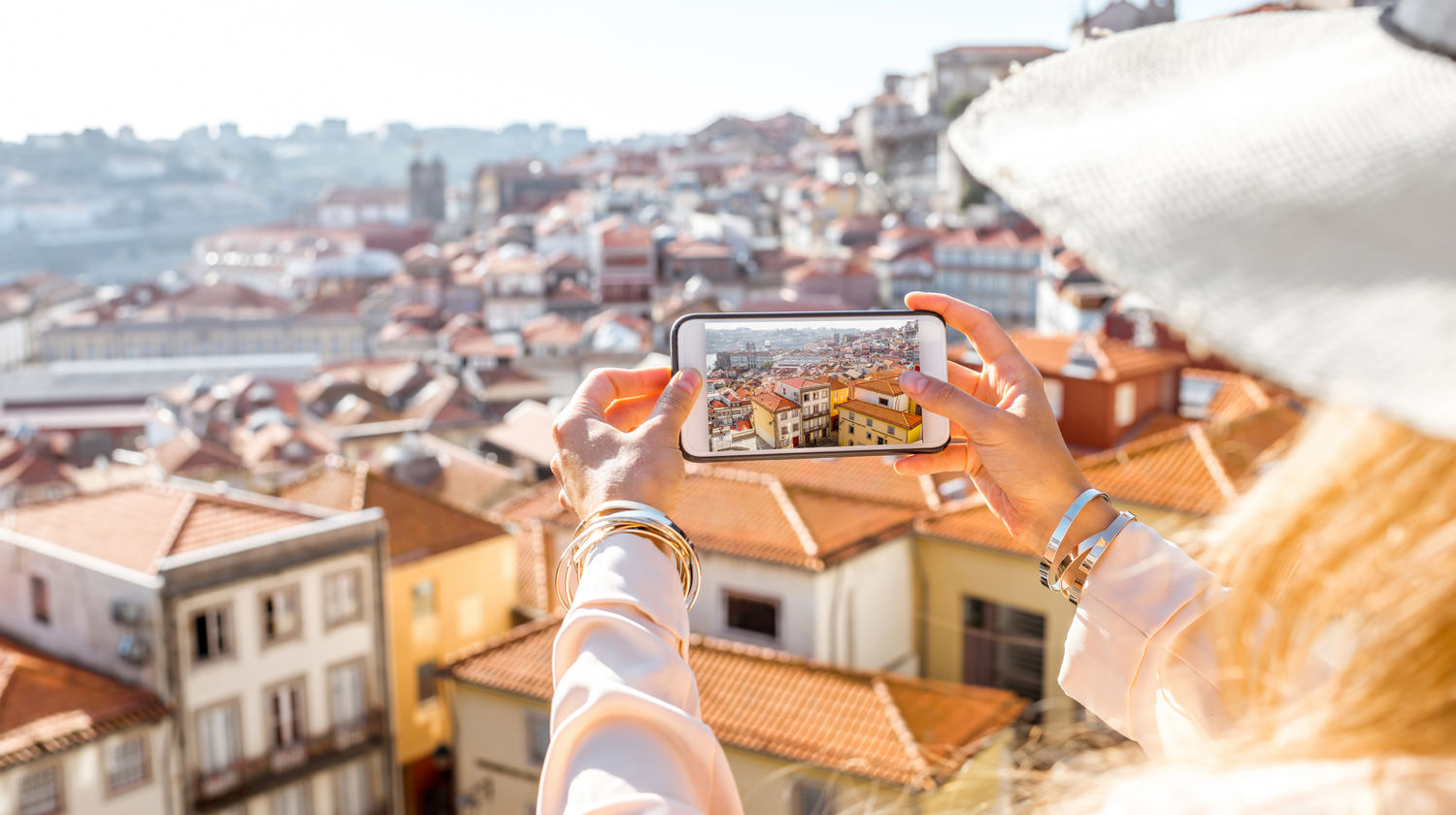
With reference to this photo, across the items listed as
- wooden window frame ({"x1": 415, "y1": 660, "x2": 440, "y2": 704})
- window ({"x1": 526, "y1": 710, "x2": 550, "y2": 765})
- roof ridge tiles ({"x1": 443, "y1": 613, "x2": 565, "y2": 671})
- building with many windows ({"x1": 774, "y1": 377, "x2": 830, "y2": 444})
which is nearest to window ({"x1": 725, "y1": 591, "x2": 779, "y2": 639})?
roof ridge tiles ({"x1": 443, "y1": 613, "x2": 565, "y2": 671})

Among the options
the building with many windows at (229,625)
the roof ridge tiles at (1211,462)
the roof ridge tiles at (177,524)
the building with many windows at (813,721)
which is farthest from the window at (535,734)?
the roof ridge tiles at (1211,462)

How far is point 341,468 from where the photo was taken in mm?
16438

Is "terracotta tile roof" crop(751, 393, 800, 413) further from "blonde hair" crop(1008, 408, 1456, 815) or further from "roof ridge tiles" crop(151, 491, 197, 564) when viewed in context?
"roof ridge tiles" crop(151, 491, 197, 564)

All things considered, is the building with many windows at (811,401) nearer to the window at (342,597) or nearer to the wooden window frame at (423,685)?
the window at (342,597)

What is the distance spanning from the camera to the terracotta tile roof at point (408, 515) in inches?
553

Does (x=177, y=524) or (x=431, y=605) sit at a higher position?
(x=177, y=524)

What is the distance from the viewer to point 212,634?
443 inches

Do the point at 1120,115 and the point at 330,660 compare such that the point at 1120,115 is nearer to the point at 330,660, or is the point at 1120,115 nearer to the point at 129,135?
the point at 330,660

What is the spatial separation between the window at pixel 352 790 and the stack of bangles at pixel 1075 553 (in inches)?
483

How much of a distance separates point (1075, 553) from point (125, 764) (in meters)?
11.0

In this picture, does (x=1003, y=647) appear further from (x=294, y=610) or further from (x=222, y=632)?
(x=222, y=632)

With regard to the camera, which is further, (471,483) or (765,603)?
(471,483)

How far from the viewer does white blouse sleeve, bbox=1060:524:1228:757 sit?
4.09 feet

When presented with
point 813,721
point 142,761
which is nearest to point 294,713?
point 142,761
